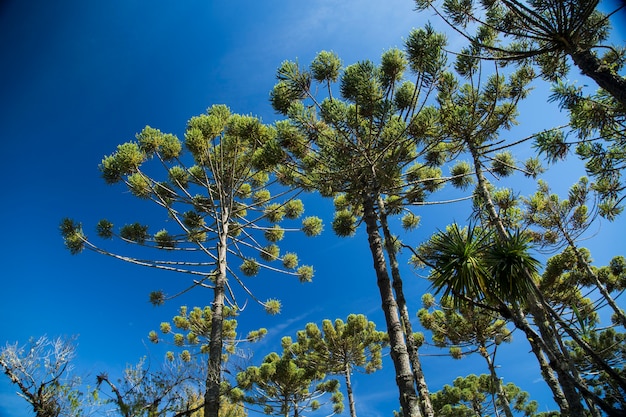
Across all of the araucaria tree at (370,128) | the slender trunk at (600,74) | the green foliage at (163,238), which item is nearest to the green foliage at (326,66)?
the araucaria tree at (370,128)

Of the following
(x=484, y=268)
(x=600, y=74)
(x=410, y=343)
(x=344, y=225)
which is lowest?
(x=410, y=343)

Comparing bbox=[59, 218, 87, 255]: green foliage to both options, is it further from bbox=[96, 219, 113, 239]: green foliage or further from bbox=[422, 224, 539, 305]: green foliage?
bbox=[422, 224, 539, 305]: green foliage

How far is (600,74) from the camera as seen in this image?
16.4ft

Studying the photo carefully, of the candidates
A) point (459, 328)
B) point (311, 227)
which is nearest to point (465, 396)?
point (459, 328)

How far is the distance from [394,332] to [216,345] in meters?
4.10

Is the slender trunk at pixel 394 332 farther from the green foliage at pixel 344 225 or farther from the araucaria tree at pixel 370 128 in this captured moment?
the green foliage at pixel 344 225

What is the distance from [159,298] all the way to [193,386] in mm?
5568

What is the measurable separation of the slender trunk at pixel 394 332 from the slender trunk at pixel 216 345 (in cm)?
375

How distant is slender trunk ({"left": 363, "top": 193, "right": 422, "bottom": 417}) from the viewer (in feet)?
15.9

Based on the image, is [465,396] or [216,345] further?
[465,396]

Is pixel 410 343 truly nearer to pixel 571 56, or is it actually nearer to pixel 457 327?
pixel 571 56

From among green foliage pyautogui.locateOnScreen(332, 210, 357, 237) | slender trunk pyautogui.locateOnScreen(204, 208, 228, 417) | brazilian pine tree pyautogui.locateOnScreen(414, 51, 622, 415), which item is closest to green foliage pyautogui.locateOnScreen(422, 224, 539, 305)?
brazilian pine tree pyautogui.locateOnScreen(414, 51, 622, 415)

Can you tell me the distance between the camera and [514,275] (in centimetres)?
546

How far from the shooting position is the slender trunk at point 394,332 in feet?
15.9
